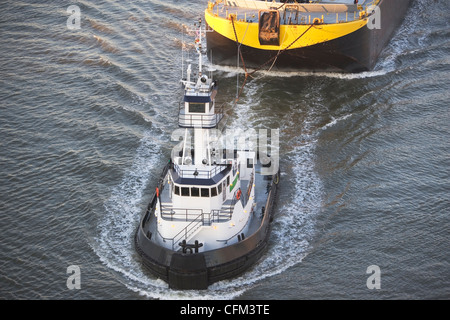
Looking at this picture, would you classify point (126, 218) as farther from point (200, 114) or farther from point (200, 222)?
point (200, 114)

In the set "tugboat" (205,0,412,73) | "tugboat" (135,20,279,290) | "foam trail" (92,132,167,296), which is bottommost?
"foam trail" (92,132,167,296)

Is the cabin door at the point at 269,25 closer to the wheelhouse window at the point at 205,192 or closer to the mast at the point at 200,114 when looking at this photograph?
the mast at the point at 200,114

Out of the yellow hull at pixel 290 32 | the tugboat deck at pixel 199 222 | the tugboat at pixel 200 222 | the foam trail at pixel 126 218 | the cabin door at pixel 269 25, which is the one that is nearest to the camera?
the tugboat at pixel 200 222

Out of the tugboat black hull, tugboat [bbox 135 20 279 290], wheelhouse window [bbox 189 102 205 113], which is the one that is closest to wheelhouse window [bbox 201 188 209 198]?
tugboat [bbox 135 20 279 290]

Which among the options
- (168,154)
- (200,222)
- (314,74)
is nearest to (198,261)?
(200,222)

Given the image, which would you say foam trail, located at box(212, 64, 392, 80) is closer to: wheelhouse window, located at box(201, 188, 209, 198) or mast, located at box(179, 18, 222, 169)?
mast, located at box(179, 18, 222, 169)

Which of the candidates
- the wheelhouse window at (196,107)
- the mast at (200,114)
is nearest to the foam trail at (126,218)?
the mast at (200,114)

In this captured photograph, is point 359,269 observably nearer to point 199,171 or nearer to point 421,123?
point 199,171
